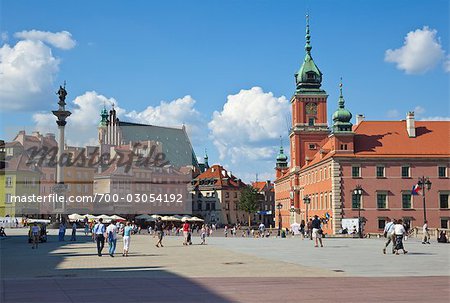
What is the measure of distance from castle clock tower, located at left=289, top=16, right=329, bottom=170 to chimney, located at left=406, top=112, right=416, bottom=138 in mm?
24067

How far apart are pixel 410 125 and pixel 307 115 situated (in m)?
28.2

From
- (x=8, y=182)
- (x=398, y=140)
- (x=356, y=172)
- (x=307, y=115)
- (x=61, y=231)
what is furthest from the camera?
(x=8, y=182)

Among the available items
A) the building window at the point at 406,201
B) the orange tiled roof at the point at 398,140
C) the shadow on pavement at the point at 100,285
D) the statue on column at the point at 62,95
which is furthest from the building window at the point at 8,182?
the shadow on pavement at the point at 100,285

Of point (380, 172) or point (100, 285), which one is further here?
point (380, 172)

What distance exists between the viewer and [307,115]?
106 metres

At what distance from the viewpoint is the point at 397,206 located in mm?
74250

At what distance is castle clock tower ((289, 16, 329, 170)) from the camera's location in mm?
104125

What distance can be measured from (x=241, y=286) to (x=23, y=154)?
115074 mm

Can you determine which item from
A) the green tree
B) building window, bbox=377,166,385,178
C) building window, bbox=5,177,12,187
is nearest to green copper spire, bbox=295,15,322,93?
building window, bbox=377,166,385,178

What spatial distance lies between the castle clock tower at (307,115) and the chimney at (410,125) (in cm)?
2407

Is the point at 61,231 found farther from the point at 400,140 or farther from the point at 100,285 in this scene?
the point at 400,140

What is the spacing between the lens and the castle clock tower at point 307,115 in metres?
104

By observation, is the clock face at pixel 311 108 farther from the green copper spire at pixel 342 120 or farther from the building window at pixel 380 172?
the building window at pixel 380 172

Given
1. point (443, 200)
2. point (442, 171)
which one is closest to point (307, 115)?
point (442, 171)
